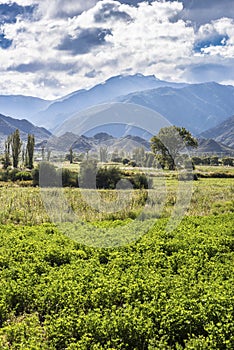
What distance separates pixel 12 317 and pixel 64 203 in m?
11.3

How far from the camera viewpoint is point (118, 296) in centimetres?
704

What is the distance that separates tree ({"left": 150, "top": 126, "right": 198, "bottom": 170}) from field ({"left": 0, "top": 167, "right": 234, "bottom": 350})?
33785mm

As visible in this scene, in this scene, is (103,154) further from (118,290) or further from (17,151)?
(118,290)

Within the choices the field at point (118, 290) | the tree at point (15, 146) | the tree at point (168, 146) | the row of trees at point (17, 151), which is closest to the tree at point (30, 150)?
the row of trees at point (17, 151)

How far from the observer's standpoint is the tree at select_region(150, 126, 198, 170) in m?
46.8

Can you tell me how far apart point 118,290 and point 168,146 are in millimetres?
42094

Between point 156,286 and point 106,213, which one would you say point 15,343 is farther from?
point 106,213

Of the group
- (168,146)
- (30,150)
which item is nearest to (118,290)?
(30,150)

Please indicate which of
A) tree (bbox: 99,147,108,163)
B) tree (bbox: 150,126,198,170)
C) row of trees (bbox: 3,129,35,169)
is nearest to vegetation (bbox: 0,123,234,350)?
tree (bbox: 99,147,108,163)

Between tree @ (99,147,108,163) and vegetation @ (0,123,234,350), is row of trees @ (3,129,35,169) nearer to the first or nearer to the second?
tree @ (99,147,108,163)

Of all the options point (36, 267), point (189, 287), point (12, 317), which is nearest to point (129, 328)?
point (189, 287)

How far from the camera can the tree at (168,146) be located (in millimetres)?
46812

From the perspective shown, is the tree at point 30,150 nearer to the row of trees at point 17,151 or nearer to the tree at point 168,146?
the row of trees at point 17,151

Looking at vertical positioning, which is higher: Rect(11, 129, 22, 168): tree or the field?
Rect(11, 129, 22, 168): tree
